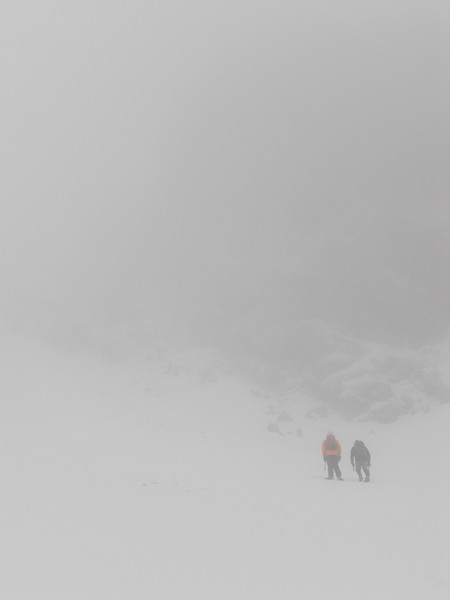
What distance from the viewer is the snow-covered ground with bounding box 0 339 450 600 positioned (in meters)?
6.00

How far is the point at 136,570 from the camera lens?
6234 millimetres

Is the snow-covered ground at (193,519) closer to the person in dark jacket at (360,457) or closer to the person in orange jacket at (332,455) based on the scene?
the person in orange jacket at (332,455)

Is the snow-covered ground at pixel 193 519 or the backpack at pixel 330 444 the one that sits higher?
the backpack at pixel 330 444

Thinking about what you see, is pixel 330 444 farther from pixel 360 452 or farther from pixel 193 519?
pixel 193 519

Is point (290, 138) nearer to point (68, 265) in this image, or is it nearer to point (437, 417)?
point (68, 265)

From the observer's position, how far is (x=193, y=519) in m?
8.92

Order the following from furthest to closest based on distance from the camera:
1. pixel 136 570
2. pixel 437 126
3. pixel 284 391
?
1. pixel 437 126
2. pixel 284 391
3. pixel 136 570

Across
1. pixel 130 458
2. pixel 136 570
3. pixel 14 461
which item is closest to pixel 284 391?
pixel 130 458

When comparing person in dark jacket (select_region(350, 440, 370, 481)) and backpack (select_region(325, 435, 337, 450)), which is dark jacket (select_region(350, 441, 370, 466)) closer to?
person in dark jacket (select_region(350, 440, 370, 481))

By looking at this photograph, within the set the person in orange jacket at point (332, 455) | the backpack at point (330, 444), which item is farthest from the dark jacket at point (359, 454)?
the backpack at point (330, 444)

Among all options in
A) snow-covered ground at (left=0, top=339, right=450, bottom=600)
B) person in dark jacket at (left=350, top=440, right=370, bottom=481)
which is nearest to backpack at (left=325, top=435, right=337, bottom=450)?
person in dark jacket at (left=350, top=440, right=370, bottom=481)

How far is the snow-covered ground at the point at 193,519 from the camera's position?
600 cm

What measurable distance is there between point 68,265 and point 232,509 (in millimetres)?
46899

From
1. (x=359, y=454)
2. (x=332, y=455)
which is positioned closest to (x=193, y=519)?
(x=332, y=455)
